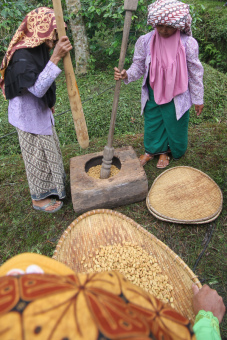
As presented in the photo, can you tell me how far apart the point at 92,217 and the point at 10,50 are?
4.55 ft

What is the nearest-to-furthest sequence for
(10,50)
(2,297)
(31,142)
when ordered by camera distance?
(2,297) < (10,50) < (31,142)

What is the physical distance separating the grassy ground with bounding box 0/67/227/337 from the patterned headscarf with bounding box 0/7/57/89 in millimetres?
1509

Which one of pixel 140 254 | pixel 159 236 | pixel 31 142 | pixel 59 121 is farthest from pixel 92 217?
pixel 59 121

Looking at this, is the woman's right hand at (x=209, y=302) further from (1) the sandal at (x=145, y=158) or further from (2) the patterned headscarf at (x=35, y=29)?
(2) the patterned headscarf at (x=35, y=29)

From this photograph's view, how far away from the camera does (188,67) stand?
7.76 ft

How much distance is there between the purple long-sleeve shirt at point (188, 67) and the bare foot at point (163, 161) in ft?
2.12

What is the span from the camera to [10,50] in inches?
69.1

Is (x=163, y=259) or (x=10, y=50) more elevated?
(x=10, y=50)

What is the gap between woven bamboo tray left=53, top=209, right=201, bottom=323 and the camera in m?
1.66

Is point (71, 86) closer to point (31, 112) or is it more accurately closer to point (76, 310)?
point (31, 112)

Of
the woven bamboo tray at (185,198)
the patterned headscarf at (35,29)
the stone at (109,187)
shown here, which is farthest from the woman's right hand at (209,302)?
the patterned headscarf at (35,29)

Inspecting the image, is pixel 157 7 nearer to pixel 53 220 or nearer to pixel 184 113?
pixel 184 113

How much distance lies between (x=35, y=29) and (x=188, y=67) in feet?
4.55

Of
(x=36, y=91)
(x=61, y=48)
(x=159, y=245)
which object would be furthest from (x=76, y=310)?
(x=61, y=48)
